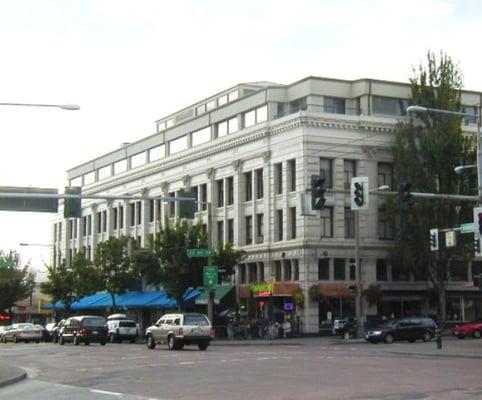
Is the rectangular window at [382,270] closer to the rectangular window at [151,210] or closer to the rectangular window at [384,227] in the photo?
the rectangular window at [384,227]

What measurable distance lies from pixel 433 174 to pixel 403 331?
46.5ft

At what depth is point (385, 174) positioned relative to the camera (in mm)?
61656

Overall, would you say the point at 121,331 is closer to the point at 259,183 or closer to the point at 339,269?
the point at 259,183

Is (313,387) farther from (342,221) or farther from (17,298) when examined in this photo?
(17,298)

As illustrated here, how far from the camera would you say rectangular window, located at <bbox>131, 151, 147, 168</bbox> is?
81550 mm

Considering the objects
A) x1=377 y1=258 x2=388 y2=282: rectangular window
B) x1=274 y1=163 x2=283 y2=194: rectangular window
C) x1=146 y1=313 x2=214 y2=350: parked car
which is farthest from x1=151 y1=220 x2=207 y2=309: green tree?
x1=146 y1=313 x2=214 y2=350: parked car

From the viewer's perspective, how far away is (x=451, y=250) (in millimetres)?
58031

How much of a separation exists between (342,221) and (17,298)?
50.0 metres

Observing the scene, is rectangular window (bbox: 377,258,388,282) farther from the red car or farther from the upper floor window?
the upper floor window

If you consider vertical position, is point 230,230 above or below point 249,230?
above

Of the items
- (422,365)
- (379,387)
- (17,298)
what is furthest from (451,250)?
(17,298)

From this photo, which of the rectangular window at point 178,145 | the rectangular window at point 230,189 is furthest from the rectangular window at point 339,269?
the rectangular window at point 178,145

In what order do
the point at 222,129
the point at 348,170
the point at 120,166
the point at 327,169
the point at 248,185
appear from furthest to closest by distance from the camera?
the point at 120,166
the point at 222,129
the point at 248,185
the point at 348,170
the point at 327,169

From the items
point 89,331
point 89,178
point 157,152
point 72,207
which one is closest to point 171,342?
point 89,331
